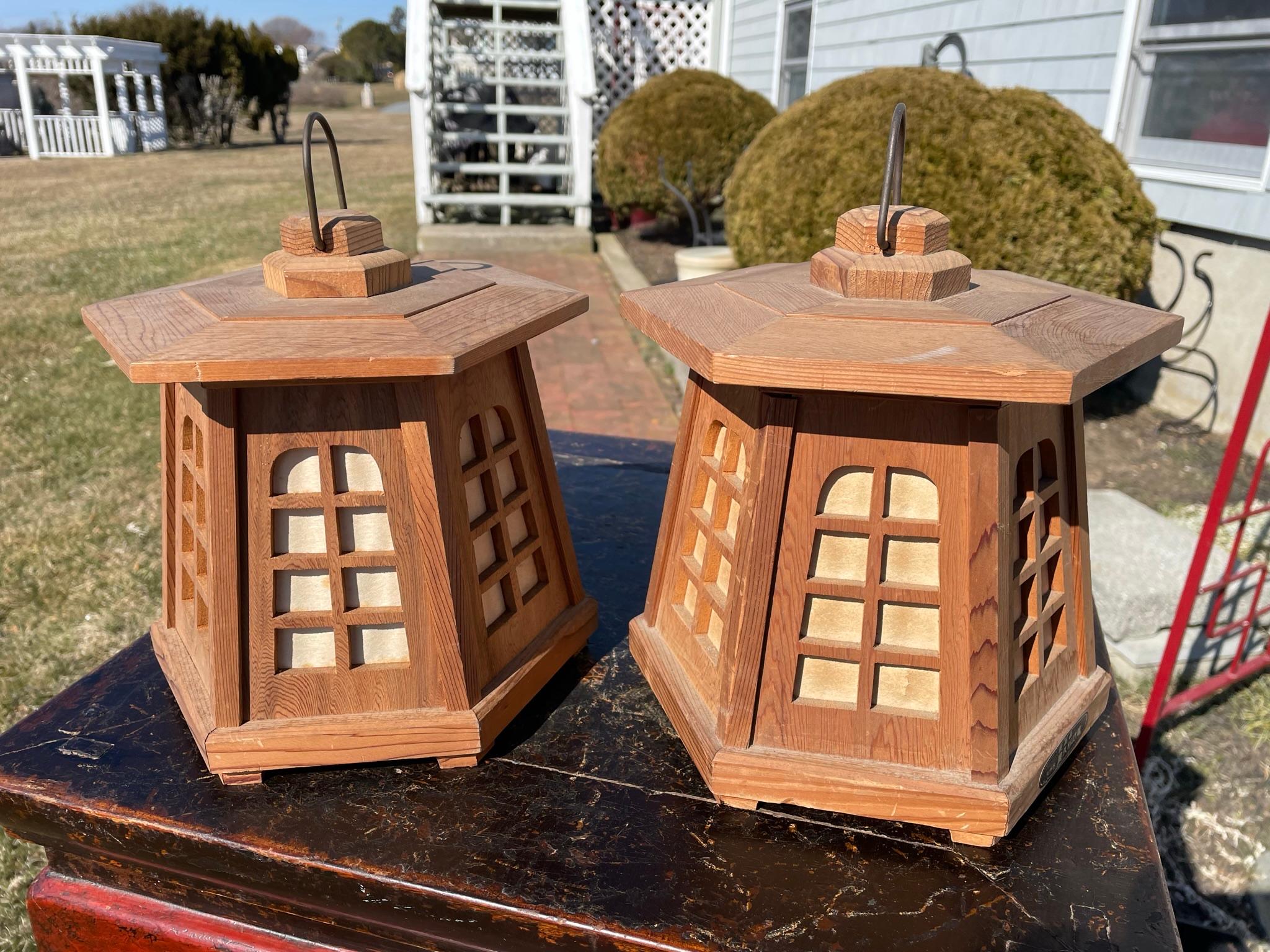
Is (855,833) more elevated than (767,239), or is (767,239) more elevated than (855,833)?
(767,239)

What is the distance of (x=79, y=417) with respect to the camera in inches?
193

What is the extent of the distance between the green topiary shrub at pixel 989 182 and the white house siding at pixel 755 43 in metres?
5.08

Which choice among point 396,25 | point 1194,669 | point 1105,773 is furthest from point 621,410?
point 396,25

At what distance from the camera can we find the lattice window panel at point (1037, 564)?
1.01 m

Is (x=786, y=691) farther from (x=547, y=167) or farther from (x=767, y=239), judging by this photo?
(x=547, y=167)

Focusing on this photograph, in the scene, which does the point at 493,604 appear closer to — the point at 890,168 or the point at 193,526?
the point at 193,526

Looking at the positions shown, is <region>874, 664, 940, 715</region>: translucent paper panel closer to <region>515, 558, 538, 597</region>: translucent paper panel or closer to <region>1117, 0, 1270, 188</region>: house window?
<region>515, 558, 538, 597</region>: translucent paper panel

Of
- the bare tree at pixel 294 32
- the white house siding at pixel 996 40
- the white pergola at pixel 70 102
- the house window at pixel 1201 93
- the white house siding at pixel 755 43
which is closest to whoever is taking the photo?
the house window at pixel 1201 93

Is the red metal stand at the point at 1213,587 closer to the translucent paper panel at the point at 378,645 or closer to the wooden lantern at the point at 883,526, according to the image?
the wooden lantern at the point at 883,526

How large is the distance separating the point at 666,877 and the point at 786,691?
0.25 m

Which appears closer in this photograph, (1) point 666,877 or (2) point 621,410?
(1) point 666,877

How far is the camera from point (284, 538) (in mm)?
1026

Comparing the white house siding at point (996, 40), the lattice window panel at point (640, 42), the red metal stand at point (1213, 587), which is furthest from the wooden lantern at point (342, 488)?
the lattice window panel at point (640, 42)

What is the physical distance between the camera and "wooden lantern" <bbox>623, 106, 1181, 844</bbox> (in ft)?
2.96
